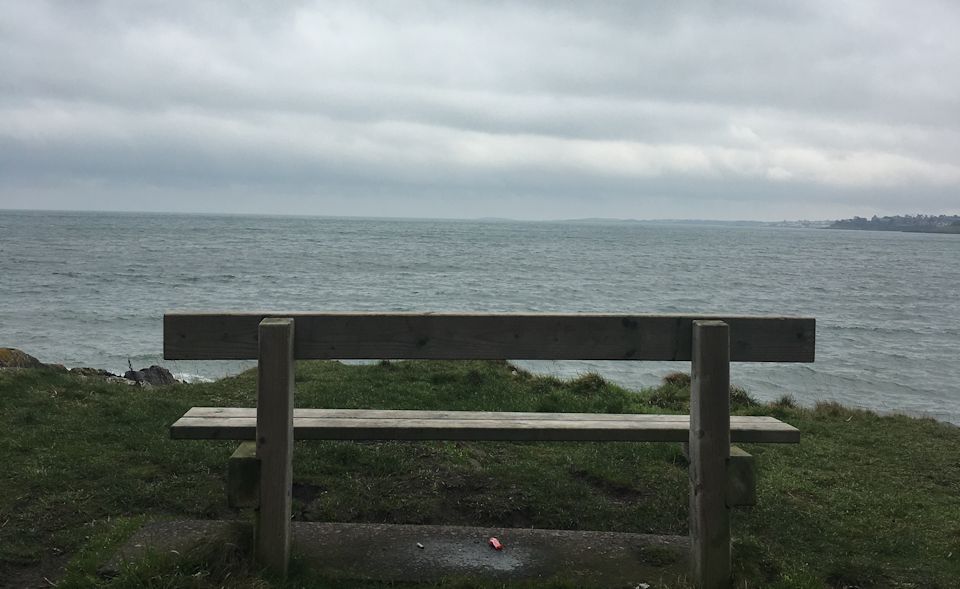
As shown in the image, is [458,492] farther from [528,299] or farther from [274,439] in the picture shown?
[528,299]

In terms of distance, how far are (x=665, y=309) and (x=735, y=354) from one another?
3006 cm

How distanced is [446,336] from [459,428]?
0.84 m

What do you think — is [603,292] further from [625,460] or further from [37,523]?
[37,523]

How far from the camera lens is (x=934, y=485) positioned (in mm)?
7344

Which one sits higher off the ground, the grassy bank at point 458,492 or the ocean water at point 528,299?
the grassy bank at point 458,492

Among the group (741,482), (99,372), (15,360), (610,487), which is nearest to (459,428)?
(741,482)

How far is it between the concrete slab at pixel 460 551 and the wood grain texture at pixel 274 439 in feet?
0.93

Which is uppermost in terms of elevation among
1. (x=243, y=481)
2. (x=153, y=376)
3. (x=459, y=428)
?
(x=459, y=428)

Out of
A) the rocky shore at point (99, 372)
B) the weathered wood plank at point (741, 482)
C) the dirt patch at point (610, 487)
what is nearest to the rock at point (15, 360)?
the rocky shore at point (99, 372)

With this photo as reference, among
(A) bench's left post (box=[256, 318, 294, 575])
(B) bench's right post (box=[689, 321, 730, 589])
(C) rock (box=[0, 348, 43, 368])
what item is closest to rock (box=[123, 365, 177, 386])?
(C) rock (box=[0, 348, 43, 368])

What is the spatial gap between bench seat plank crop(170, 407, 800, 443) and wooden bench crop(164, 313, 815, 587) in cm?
57

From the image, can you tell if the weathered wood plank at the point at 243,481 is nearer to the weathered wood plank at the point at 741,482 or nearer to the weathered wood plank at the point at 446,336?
the weathered wood plank at the point at 446,336

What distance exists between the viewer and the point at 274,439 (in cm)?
416

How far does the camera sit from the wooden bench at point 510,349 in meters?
4.13
